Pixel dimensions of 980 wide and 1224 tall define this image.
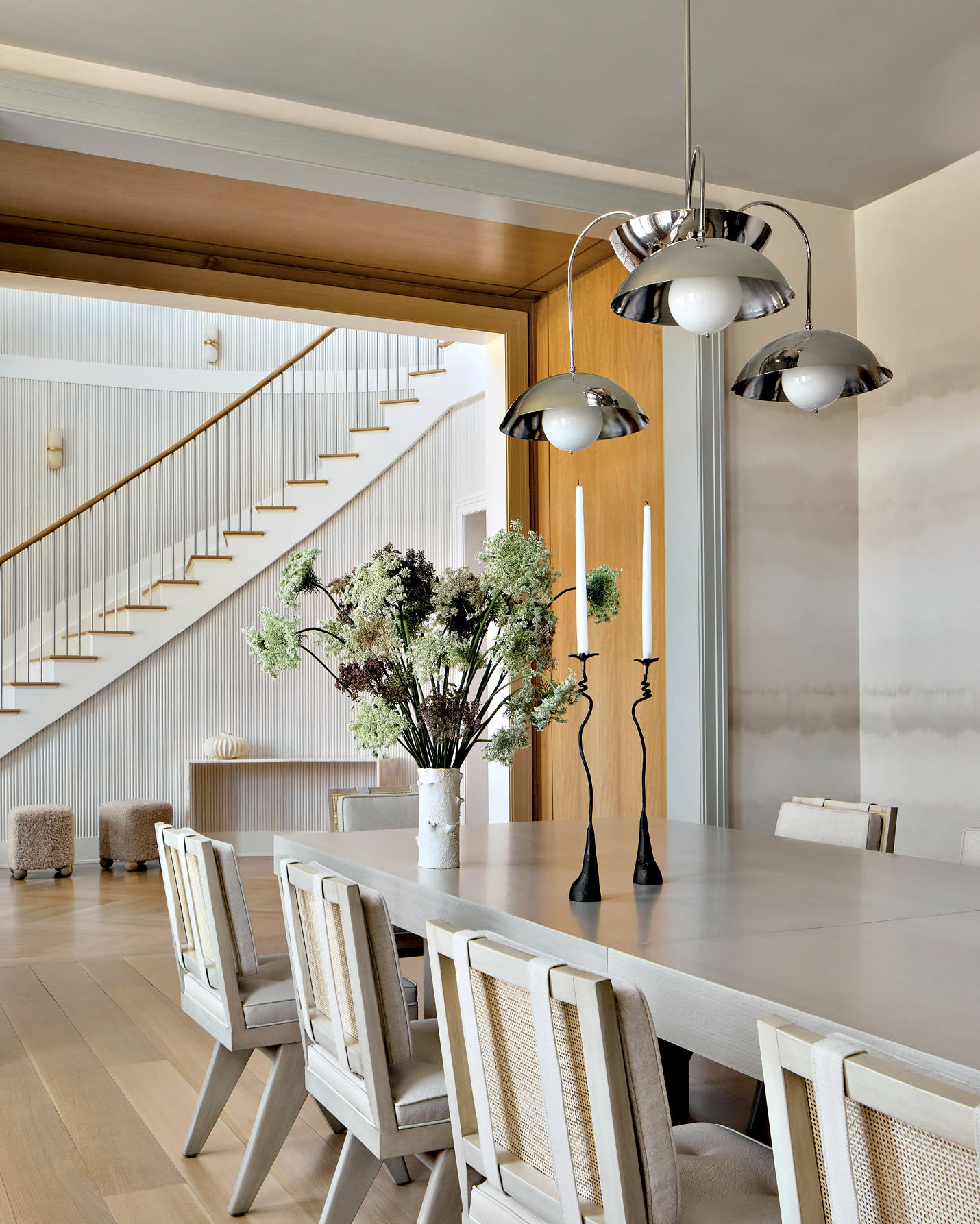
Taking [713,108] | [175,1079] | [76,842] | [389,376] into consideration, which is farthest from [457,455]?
[175,1079]

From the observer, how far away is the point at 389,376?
30.1 ft

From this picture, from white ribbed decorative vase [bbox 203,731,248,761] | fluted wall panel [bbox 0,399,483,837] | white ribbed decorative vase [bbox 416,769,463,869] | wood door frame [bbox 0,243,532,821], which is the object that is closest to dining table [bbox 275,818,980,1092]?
white ribbed decorative vase [bbox 416,769,463,869]

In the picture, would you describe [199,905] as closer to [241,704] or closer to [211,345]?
[241,704]

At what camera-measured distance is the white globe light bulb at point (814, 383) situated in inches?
103

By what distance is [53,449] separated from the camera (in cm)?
894

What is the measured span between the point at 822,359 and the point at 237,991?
1956 mm

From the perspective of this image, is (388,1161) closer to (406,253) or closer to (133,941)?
(133,941)

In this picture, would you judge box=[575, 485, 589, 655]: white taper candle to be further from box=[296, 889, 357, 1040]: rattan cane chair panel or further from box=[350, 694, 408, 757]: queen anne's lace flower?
box=[296, 889, 357, 1040]: rattan cane chair panel

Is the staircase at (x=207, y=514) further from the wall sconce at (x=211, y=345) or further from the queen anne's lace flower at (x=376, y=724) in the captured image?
the queen anne's lace flower at (x=376, y=724)

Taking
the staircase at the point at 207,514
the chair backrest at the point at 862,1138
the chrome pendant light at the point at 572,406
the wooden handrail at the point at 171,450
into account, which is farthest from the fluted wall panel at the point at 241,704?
the chair backrest at the point at 862,1138

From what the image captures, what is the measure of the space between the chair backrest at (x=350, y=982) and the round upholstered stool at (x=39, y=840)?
5.74 metres

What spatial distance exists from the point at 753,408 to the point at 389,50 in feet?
6.83

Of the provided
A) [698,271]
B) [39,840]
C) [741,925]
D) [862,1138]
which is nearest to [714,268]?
[698,271]

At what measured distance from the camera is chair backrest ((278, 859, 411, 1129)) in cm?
183
